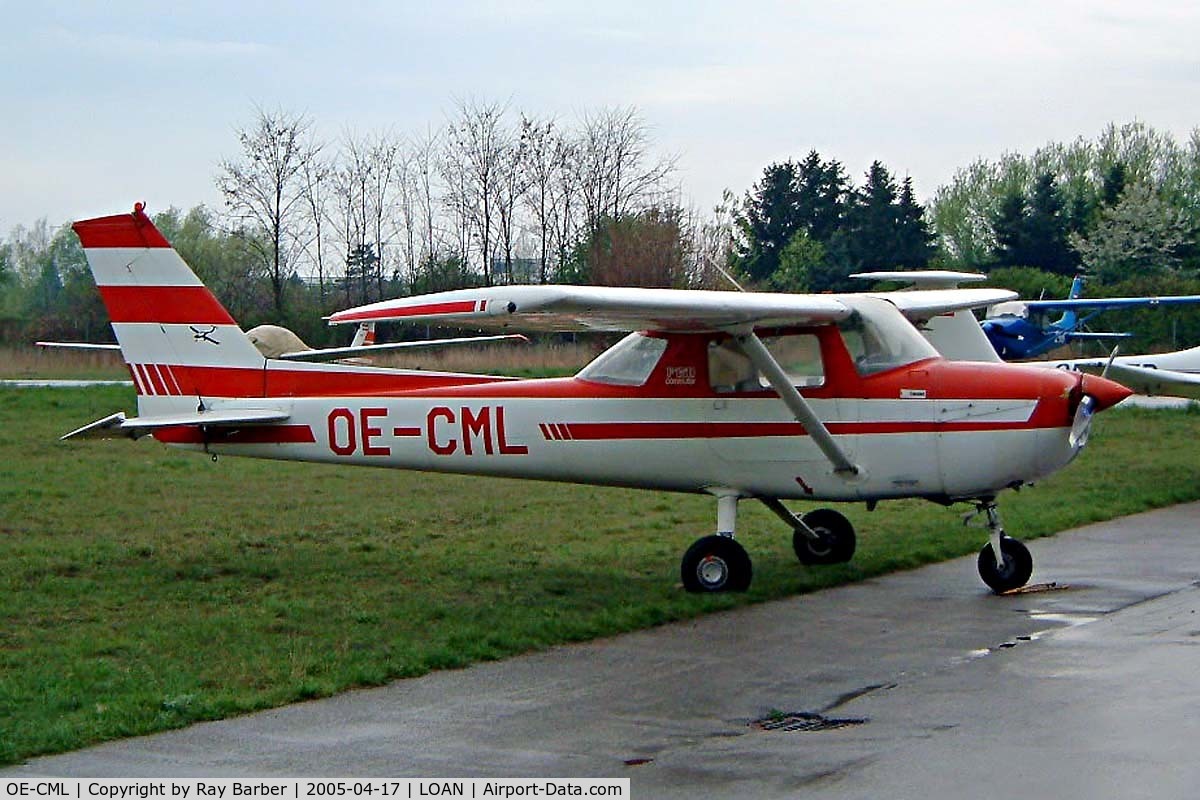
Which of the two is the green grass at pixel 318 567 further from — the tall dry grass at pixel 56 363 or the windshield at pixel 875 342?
the tall dry grass at pixel 56 363

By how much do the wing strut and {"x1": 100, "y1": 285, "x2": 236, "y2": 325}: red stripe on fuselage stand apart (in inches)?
166

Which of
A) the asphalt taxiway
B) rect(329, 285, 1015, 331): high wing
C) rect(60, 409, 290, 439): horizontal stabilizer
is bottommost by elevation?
the asphalt taxiway

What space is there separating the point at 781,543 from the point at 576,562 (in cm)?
200

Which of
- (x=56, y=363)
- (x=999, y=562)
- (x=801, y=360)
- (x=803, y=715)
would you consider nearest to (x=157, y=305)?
(x=801, y=360)

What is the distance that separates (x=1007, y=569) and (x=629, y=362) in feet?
10.0

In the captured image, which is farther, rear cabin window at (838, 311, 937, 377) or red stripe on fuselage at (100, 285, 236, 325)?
red stripe on fuselage at (100, 285, 236, 325)

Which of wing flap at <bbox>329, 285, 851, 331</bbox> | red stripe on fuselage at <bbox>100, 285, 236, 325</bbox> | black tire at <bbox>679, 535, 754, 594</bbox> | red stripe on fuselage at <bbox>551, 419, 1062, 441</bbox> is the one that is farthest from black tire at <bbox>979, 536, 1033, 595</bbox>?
red stripe on fuselage at <bbox>100, 285, 236, 325</bbox>

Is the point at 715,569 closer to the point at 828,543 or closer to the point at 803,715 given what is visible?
the point at 828,543

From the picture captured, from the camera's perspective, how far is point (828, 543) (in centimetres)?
1217

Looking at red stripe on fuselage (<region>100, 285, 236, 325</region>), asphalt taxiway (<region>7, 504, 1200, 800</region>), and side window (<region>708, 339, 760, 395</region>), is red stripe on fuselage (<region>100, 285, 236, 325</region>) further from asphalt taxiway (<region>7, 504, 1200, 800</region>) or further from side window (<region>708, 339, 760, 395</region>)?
asphalt taxiway (<region>7, 504, 1200, 800</region>)

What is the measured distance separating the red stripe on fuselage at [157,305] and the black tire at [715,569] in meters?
4.15

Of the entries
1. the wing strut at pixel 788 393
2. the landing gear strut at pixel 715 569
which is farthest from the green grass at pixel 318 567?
the wing strut at pixel 788 393

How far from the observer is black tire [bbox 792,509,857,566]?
479 inches

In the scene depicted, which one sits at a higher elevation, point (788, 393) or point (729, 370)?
point (729, 370)
